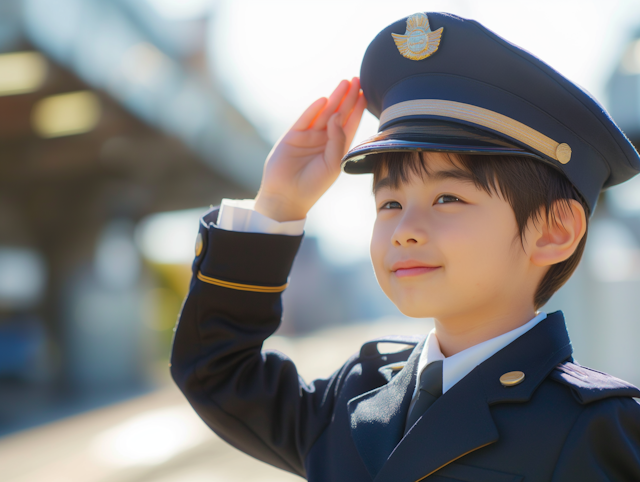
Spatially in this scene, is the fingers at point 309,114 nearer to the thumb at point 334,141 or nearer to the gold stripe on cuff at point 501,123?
the thumb at point 334,141

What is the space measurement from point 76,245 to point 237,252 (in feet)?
Answer: 25.0

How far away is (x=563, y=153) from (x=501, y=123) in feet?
0.49

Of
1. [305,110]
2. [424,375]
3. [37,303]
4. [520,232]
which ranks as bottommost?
[424,375]

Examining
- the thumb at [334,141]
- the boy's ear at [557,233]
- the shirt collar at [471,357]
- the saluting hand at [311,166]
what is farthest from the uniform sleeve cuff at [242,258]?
the boy's ear at [557,233]

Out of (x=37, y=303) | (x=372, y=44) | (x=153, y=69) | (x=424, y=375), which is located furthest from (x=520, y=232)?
(x=37, y=303)

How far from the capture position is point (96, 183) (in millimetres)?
8203

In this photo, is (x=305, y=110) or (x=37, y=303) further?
(x=37, y=303)

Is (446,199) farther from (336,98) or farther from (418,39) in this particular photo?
(336,98)

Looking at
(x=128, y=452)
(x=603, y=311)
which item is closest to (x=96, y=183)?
(x=128, y=452)

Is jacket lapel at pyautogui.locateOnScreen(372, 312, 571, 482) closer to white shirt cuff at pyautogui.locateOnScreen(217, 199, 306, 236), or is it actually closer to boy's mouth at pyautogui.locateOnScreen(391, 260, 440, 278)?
boy's mouth at pyautogui.locateOnScreen(391, 260, 440, 278)

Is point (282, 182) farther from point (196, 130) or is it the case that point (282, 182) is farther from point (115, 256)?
point (115, 256)

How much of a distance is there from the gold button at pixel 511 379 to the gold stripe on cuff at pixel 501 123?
0.45m

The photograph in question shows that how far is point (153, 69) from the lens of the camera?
6.52 meters

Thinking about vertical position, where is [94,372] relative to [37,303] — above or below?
below
